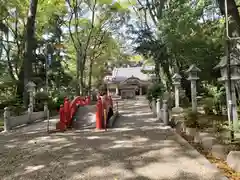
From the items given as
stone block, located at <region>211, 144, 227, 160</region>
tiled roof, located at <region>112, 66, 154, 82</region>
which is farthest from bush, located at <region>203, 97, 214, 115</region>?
tiled roof, located at <region>112, 66, 154, 82</region>

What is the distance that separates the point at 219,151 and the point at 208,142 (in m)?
0.56

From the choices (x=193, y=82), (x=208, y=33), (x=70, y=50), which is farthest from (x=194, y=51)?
(x=70, y=50)

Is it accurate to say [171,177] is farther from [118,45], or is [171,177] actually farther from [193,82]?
[118,45]

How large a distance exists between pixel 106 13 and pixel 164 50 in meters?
10.0

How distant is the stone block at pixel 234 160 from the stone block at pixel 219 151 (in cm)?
29

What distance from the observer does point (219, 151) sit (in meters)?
4.70

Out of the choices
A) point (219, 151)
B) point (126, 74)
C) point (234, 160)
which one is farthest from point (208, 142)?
point (126, 74)

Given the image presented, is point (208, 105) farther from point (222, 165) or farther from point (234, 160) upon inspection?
point (234, 160)

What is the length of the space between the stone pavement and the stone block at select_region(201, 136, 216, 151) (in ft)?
0.99

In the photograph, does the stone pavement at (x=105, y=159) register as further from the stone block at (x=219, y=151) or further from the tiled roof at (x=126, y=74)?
the tiled roof at (x=126, y=74)

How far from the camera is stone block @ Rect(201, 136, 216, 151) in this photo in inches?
202

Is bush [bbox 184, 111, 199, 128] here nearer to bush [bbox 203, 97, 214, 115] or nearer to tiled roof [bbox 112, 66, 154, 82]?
bush [bbox 203, 97, 214, 115]

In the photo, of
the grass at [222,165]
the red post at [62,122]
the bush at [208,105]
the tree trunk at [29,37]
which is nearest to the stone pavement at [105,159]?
the grass at [222,165]

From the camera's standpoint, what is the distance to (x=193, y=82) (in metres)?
9.88
